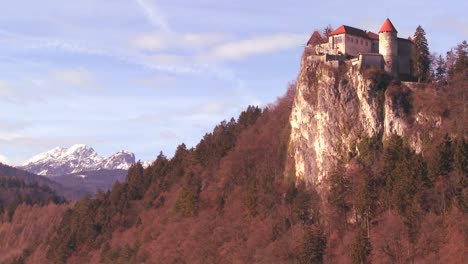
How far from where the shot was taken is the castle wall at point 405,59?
86.8 meters

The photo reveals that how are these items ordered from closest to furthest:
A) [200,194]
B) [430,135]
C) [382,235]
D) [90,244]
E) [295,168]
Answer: [382,235]
[430,135]
[295,168]
[200,194]
[90,244]

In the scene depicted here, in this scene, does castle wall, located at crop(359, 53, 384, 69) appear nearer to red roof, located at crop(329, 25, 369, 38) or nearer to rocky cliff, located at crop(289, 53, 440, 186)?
rocky cliff, located at crop(289, 53, 440, 186)

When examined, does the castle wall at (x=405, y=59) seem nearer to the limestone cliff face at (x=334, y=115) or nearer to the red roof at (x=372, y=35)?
the red roof at (x=372, y=35)

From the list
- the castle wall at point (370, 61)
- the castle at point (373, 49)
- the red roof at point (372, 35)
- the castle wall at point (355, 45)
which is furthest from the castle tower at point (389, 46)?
the red roof at point (372, 35)

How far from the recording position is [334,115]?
85312 millimetres

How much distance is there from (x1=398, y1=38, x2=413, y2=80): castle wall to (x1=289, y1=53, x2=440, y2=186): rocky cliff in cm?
346

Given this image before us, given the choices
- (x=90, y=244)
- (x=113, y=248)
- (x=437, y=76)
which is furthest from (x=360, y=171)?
(x=90, y=244)

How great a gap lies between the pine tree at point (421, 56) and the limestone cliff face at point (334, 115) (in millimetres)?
4566

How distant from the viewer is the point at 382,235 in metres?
70.8

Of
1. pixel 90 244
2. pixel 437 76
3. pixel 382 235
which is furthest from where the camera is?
pixel 90 244

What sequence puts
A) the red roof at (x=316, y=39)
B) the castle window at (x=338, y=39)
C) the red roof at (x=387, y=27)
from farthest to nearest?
the red roof at (x=316, y=39) → the castle window at (x=338, y=39) → the red roof at (x=387, y=27)

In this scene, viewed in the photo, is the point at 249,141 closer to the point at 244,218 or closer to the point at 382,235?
the point at 244,218

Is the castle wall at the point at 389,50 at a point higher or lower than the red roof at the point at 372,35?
lower

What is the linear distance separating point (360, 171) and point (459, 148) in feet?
36.6
